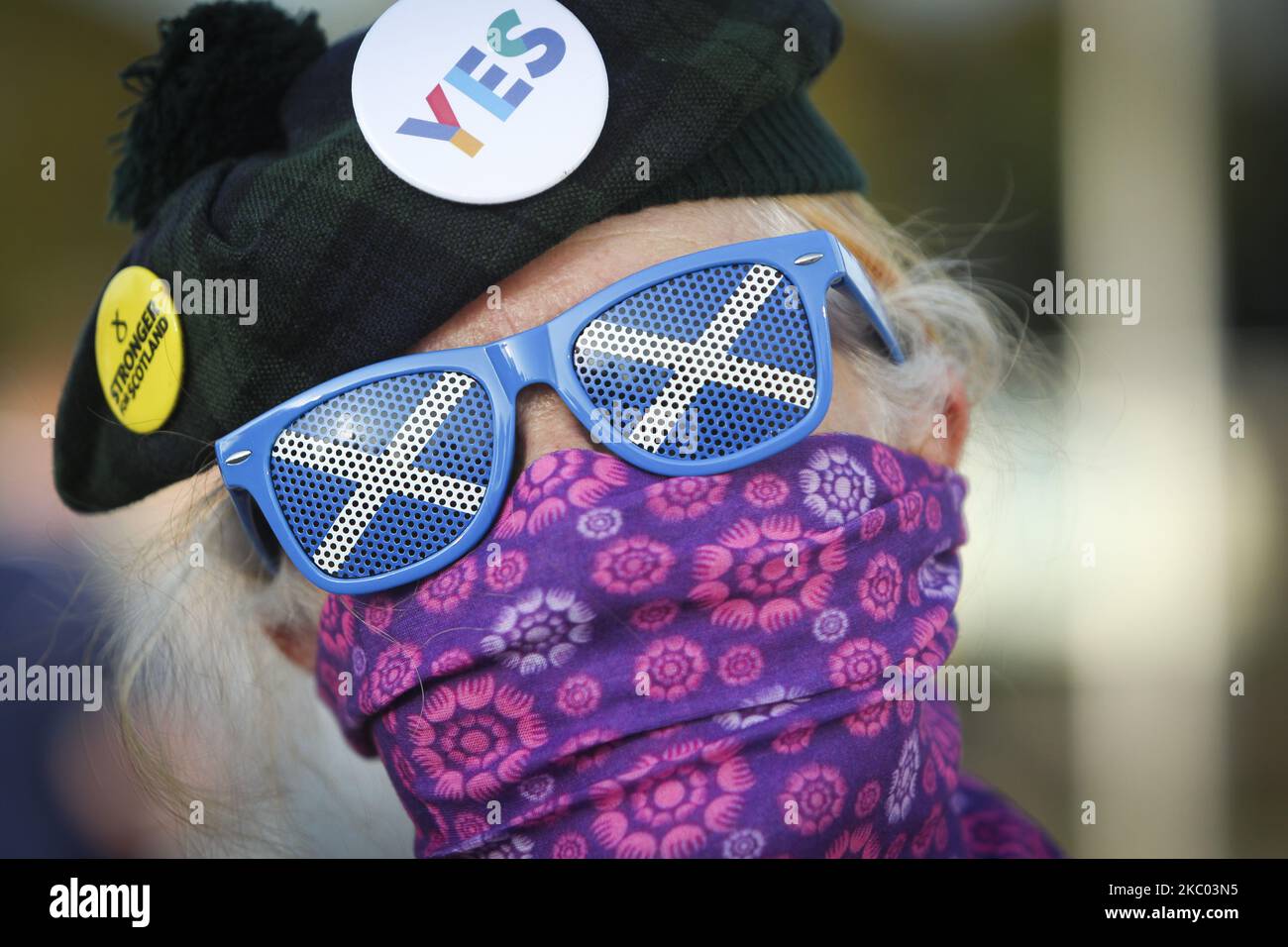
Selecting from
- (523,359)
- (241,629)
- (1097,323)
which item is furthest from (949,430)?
(1097,323)

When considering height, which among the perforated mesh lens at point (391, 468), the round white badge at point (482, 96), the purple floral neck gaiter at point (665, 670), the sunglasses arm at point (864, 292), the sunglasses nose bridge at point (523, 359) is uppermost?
the round white badge at point (482, 96)

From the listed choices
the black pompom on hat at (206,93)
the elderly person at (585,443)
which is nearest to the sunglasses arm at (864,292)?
the elderly person at (585,443)

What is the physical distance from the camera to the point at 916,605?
3.71 ft

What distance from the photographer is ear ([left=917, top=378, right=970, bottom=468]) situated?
1388 millimetres

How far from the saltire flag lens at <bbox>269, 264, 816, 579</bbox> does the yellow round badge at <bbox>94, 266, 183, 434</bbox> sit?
0.25m

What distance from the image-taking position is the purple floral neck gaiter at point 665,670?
1.02 m

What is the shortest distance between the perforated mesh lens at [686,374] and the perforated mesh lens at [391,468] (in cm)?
14

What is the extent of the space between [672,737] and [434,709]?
261 mm

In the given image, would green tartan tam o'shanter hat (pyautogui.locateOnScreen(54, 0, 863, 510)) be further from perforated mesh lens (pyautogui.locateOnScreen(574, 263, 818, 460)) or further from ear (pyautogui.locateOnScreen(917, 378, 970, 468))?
ear (pyautogui.locateOnScreen(917, 378, 970, 468))

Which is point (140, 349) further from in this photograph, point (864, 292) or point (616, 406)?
point (864, 292)

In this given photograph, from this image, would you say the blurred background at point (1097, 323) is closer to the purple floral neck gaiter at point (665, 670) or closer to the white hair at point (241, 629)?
the white hair at point (241, 629)

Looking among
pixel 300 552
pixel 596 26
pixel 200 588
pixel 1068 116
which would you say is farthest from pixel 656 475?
pixel 1068 116

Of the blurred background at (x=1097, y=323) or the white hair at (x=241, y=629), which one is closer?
the white hair at (x=241, y=629)
